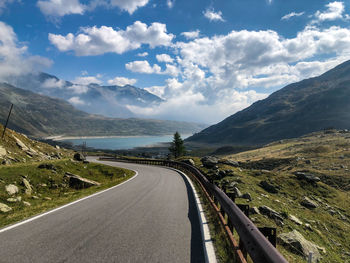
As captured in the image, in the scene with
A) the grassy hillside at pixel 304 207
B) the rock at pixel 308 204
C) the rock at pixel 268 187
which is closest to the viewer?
the grassy hillside at pixel 304 207

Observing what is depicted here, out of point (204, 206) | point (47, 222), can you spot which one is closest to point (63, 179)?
point (47, 222)

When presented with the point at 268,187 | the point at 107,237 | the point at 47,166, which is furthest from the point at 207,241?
the point at 47,166

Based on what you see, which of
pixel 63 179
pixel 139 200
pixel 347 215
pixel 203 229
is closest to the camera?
pixel 203 229

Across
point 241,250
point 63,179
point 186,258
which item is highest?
point 241,250

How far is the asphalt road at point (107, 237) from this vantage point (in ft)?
15.0

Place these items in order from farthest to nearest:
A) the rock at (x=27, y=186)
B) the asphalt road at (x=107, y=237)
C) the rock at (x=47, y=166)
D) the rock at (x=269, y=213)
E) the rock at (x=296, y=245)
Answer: the rock at (x=47, y=166) < the rock at (x=27, y=186) < the rock at (x=269, y=213) < the rock at (x=296, y=245) < the asphalt road at (x=107, y=237)

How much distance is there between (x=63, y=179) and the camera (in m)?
18.5

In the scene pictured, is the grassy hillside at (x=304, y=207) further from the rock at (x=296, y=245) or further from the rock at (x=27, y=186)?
the rock at (x=27, y=186)

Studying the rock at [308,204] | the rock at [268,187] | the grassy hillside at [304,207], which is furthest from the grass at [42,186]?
the rock at [308,204]

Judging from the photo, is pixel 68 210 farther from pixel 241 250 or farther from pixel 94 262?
pixel 241 250

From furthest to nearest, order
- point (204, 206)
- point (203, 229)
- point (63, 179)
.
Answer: point (63, 179) → point (204, 206) → point (203, 229)

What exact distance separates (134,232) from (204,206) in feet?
15.6

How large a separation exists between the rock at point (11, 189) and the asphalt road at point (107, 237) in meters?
6.20

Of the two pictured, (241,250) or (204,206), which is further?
(204,206)
